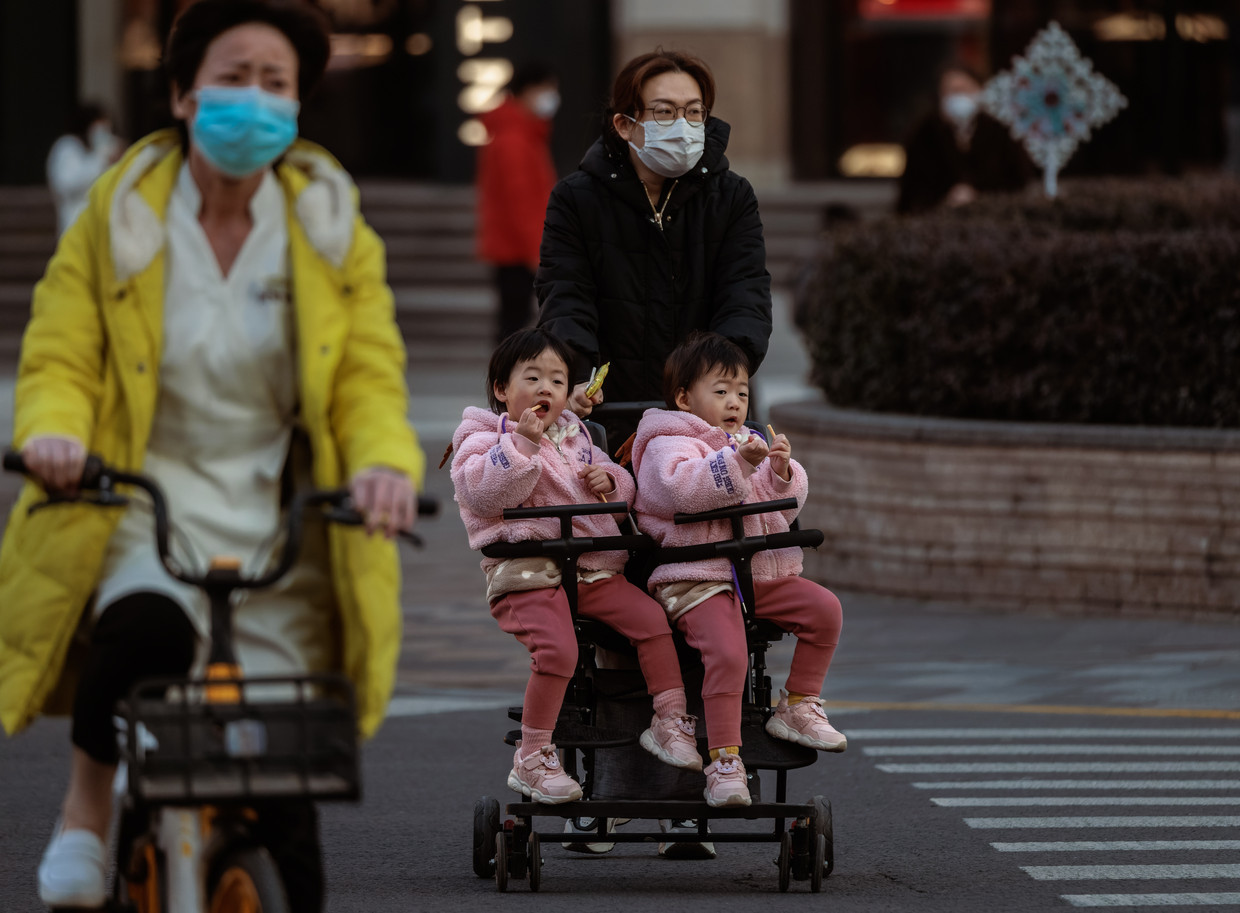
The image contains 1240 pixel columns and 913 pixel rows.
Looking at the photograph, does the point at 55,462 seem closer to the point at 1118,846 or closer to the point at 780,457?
the point at 780,457

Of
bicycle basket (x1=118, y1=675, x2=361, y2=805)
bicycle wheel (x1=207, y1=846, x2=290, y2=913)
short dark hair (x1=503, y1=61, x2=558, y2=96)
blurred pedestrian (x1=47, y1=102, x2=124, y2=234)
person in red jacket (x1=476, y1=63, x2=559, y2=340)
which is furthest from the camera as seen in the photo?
blurred pedestrian (x1=47, y1=102, x2=124, y2=234)

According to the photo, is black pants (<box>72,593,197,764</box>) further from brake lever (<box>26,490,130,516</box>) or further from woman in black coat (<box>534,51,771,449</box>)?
woman in black coat (<box>534,51,771,449</box>)

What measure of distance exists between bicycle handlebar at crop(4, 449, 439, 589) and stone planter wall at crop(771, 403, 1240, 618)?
6.21 metres

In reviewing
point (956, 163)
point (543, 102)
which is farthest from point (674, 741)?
point (543, 102)

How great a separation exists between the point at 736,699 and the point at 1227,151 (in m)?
20.5

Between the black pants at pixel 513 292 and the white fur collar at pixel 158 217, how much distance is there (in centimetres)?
1225

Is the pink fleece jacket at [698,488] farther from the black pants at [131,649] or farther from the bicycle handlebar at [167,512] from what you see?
the black pants at [131,649]

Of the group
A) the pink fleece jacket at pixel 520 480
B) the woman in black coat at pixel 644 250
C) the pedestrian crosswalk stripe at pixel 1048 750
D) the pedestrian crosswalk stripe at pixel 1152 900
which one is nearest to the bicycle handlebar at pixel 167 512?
the pink fleece jacket at pixel 520 480

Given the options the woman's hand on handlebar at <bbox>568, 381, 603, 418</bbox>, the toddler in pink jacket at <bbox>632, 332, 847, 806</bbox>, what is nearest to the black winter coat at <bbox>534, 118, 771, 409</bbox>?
the woman's hand on handlebar at <bbox>568, 381, 603, 418</bbox>

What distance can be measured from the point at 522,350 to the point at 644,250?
79 centimetres

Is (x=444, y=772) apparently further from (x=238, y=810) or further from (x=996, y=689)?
(x=238, y=810)

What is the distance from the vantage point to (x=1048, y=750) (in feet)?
25.2

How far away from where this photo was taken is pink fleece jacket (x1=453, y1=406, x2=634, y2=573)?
5586 millimetres

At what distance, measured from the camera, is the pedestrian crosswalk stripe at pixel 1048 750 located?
25.1 ft
